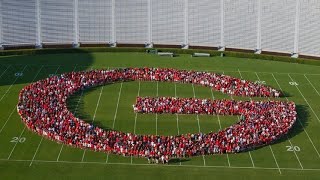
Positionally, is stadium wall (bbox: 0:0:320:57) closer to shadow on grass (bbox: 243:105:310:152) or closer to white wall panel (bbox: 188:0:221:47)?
white wall panel (bbox: 188:0:221:47)

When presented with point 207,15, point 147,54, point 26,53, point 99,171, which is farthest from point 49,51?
point 99,171

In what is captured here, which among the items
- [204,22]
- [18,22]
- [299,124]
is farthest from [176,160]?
[18,22]

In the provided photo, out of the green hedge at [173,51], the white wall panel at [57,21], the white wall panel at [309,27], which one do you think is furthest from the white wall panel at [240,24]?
the white wall panel at [57,21]

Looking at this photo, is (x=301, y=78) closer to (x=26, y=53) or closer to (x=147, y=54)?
(x=147, y=54)

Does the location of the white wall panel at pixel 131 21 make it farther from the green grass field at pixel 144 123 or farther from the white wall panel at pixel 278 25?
the white wall panel at pixel 278 25

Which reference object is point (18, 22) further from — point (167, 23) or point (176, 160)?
point (176, 160)

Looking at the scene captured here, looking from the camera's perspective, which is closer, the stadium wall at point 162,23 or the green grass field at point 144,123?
the green grass field at point 144,123
